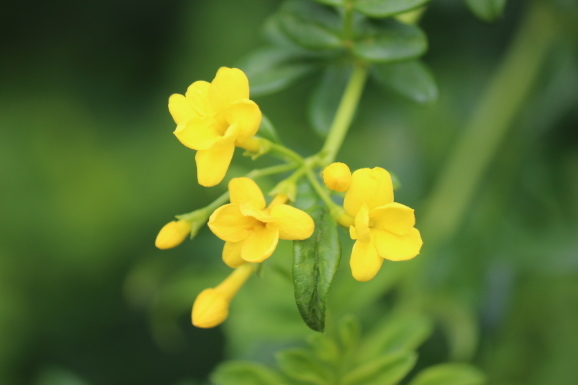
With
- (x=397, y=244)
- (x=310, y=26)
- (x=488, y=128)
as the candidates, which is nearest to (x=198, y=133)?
(x=397, y=244)

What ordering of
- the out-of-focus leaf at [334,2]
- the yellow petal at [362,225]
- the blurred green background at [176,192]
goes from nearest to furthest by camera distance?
the yellow petal at [362,225] < the out-of-focus leaf at [334,2] < the blurred green background at [176,192]

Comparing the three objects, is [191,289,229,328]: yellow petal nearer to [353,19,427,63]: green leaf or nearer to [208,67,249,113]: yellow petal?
[208,67,249,113]: yellow petal

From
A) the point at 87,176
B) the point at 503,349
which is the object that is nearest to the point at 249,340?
the point at 503,349

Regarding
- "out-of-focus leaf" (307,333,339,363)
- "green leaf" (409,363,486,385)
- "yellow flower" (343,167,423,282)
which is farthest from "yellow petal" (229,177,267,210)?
"green leaf" (409,363,486,385)

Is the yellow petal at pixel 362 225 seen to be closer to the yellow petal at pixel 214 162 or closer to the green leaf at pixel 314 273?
the green leaf at pixel 314 273

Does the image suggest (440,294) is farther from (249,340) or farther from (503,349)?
(249,340)

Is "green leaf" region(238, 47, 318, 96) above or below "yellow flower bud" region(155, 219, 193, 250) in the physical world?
above

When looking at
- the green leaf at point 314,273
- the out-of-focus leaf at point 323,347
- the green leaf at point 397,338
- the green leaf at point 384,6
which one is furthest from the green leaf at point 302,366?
the green leaf at point 384,6
